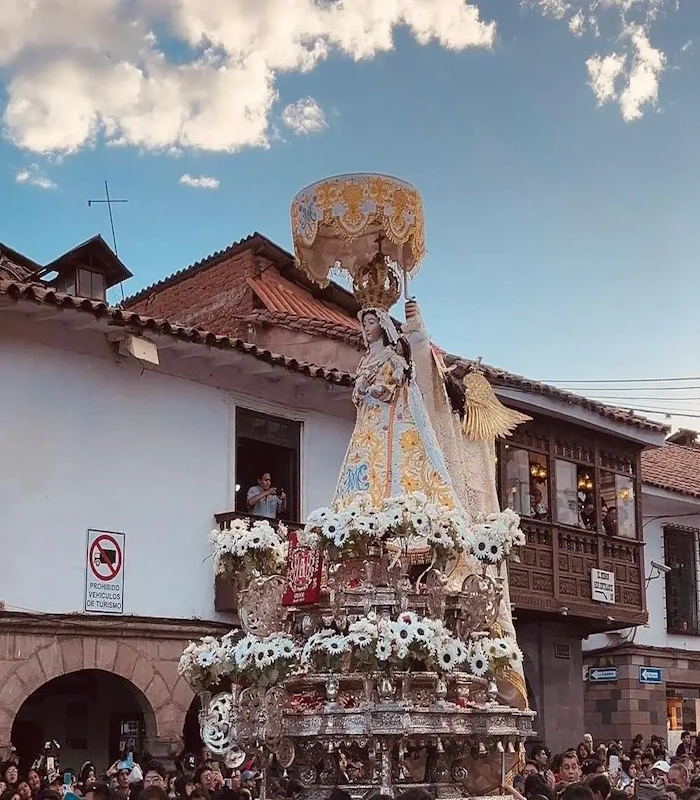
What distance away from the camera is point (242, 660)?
764cm

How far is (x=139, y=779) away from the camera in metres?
11.9

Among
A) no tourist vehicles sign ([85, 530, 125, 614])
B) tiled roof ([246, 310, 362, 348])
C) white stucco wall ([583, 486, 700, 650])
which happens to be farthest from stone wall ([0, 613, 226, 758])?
white stucco wall ([583, 486, 700, 650])

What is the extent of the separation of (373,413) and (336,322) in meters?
10.7

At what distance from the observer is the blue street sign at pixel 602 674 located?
2216 cm

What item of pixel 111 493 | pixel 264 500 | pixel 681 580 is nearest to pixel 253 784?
pixel 111 493

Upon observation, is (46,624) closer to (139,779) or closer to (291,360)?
(139,779)

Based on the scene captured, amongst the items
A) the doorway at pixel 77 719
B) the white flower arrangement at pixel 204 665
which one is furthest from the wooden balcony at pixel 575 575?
the white flower arrangement at pixel 204 665

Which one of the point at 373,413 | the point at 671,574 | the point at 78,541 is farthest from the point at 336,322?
the point at 373,413

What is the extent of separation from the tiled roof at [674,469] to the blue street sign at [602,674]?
3.34 meters

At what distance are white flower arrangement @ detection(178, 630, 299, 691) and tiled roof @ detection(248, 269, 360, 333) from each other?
10950mm

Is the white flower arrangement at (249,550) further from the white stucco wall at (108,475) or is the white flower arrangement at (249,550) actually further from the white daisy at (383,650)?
the white stucco wall at (108,475)

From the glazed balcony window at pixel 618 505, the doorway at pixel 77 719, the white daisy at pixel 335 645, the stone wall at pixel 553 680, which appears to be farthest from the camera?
the glazed balcony window at pixel 618 505

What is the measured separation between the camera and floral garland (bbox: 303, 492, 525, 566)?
7.45 m

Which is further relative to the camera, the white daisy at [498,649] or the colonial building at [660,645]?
the colonial building at [660,645]
